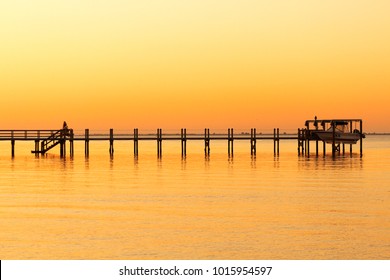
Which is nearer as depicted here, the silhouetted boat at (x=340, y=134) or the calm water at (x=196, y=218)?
the calm water at (x=196, y=218)

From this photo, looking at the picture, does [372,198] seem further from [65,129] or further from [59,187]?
[65,129]

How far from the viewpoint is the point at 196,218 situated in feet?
77.4

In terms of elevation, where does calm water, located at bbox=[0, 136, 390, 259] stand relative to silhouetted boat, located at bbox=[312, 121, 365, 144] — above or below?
below

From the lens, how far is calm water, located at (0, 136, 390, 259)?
60.2 feet

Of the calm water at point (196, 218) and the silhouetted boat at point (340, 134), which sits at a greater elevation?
the silhouetted boat at point (340, 134)

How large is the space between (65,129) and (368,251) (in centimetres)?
5448

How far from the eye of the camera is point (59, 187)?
114 feet

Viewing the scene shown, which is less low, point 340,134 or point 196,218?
point 340,134

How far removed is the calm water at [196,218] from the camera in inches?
722

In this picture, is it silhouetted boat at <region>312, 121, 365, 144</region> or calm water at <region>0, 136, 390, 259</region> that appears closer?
calm water at <region>0, 136, 390, 259</region>

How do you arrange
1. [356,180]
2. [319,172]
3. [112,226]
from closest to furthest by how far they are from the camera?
1. [112,226]
2. [356,180]
3. [319,172]
